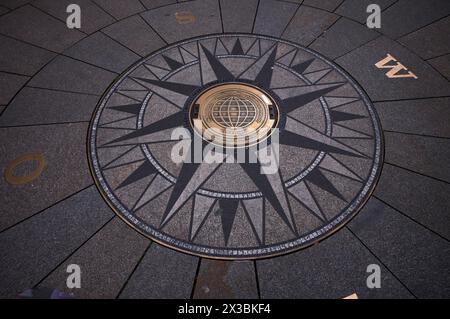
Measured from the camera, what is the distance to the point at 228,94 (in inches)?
179

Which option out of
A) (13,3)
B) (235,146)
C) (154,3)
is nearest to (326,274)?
(235,146)

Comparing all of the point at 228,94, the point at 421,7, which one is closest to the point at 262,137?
the point at 228,94

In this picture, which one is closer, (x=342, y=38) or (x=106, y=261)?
(x=106, y=261)

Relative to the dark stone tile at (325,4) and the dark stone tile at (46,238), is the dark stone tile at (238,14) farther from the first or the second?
the dark stone tile at (46,238)

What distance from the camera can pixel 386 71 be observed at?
4934 mm

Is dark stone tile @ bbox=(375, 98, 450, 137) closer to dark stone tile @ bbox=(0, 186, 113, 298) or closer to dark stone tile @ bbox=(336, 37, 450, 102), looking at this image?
dark stone tile @ bbox=(336, 37, 450, 102)

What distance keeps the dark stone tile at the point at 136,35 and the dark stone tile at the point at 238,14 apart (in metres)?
1.28

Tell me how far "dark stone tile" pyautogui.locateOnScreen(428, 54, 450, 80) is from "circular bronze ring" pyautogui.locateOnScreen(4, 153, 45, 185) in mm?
5823

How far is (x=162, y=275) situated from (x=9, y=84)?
385 cm

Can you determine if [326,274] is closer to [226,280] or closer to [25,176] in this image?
[226,280]

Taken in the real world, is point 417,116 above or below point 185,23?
below

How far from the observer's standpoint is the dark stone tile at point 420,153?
3.90 metres

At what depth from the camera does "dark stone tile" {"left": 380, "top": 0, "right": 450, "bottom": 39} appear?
5570mm
